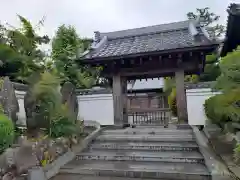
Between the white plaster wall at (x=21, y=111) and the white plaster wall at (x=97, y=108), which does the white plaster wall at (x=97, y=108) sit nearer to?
the white plaster wall at (x=97, y=108)

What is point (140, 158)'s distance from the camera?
5.68m

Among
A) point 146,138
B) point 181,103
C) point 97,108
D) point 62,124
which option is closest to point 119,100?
point 97,108

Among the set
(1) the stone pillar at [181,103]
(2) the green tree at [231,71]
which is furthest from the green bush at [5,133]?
(1) the stone pillar at [181,103]

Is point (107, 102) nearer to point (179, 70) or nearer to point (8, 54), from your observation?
point (179, 70)

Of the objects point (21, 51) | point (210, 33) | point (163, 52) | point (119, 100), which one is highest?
point (210, 33)

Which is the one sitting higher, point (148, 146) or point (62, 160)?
point (148, 146)

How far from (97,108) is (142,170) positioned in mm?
4529

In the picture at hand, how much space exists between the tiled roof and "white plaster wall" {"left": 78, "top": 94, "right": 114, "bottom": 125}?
1.62 metres

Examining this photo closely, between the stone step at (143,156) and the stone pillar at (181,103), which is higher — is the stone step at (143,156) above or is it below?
below

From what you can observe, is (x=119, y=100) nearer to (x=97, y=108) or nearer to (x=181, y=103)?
(x=97, y=108)

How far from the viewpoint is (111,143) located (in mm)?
6789

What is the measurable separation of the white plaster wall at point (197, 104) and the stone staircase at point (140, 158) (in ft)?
2.99

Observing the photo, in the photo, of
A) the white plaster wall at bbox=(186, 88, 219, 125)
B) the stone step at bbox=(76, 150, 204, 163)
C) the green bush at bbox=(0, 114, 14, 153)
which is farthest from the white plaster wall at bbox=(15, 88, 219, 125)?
the green bush at bbox=(0, 114, 14, 153)

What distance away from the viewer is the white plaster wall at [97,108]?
8.91m
